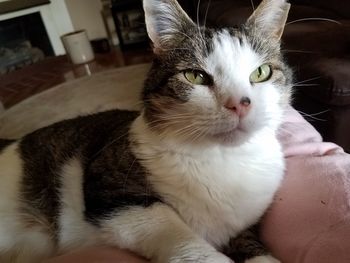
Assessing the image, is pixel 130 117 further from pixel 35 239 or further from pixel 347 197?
pixel 347 197

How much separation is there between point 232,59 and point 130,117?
→ 48cm

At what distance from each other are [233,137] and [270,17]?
39 cm

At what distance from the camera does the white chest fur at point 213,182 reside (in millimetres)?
807

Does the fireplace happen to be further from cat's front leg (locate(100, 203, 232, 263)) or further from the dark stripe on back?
cat's front leg (locate(100, 203, 232, 263))

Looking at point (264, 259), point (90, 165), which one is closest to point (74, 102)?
point (90, 165)

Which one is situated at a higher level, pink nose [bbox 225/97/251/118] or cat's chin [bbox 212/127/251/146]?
pink nose [bbox 225/97/251/118]

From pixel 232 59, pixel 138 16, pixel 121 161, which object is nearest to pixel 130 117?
pixel 121 161

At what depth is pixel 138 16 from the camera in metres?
4.19

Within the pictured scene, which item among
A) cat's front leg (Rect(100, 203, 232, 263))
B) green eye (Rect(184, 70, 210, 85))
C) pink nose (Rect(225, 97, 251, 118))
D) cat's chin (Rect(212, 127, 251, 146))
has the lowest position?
cat's front leg (Rect(100, 203, 232, 263))

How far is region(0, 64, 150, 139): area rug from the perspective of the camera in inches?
74.0

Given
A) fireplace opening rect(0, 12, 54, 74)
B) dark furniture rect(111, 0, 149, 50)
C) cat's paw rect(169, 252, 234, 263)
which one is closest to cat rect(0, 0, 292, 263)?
cat's paw rect(169, 252, 234, 263)

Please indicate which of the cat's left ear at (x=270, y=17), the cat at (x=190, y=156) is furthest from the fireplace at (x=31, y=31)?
the cat's left ear at (x=270, y=17)

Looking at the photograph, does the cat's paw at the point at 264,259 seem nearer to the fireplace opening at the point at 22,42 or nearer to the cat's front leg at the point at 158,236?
the cat's front leg at the point at 158,236

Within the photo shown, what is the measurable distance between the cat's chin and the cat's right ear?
26 cm
